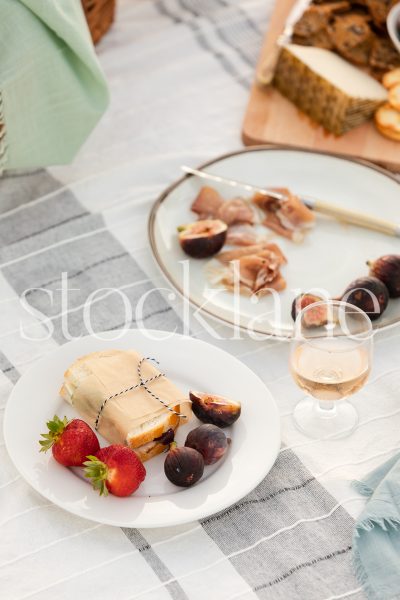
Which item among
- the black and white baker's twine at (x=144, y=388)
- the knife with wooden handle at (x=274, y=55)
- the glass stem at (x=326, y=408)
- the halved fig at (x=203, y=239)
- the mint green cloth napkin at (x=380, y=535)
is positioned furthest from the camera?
the knife with wooden handle at (x=274, y=55)

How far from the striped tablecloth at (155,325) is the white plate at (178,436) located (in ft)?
0.14

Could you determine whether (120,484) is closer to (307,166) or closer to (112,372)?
(112,372)

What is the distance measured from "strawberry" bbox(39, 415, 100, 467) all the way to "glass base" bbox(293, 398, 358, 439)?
290 millimetres

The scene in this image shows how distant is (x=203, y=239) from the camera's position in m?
1.42

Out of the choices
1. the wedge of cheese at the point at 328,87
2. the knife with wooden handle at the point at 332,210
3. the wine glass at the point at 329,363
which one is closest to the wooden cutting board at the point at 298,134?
the wedge of cheese at the point at 328,87

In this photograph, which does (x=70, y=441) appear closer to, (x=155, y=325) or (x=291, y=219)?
(x=155, y=325)

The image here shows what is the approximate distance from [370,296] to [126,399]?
0.42 meters

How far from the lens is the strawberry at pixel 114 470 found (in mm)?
1010

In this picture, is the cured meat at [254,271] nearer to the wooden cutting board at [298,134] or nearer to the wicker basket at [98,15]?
the wooden cutting board at [298,134]

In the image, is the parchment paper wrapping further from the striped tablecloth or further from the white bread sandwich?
the striped tablecloth

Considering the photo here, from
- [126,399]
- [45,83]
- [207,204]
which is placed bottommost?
[207,204]

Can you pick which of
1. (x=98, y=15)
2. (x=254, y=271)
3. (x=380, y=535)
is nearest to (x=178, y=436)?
(x=380, y=535)

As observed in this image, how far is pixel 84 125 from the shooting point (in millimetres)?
1589

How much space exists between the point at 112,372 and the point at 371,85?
3.06ft
